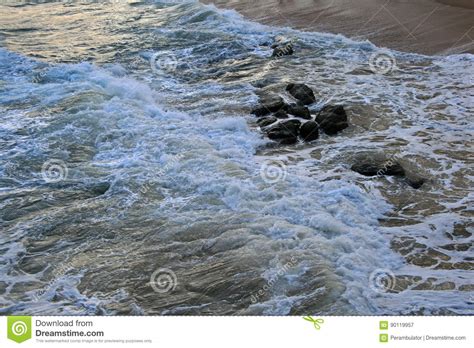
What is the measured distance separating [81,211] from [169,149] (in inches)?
86.4

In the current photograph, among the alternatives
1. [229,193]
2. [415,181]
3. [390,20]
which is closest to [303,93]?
[415,181]

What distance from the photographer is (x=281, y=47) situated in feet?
47.4

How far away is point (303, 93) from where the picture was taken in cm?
1073

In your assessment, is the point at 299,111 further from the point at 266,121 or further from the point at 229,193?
the point at 229,193

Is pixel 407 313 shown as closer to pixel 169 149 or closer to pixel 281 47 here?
pixel 169 149

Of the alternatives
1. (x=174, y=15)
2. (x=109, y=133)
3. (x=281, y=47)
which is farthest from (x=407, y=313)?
(x=174, y=15)

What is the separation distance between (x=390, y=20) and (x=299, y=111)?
308 inches

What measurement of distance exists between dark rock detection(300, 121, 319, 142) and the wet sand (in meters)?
5.90

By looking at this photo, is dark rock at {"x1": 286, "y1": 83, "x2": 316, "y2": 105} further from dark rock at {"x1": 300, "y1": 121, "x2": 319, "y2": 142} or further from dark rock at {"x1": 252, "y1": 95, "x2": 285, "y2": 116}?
dark rock at {"x1": 300, "y1": 121, "x2": 319, "y2": 142}

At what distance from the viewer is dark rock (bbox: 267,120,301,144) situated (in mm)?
9008

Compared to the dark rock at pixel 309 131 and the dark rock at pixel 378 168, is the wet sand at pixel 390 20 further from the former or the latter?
the dark rock at pixel 378 168

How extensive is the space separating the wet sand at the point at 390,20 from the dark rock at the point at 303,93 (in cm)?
421

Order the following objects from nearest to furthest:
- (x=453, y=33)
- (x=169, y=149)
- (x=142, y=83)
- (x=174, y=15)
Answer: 1. (x=169, y=149)
2. (x=142, y=83)
3. (x=453, y=33)
4. (x=174, y=15)

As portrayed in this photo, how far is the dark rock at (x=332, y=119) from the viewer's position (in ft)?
30.4
